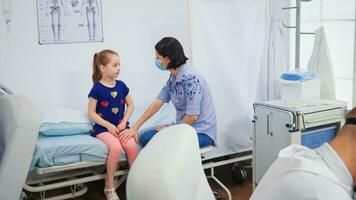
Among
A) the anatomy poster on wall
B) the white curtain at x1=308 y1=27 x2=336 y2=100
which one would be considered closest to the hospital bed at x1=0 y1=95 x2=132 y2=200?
the anatomy poster on wall

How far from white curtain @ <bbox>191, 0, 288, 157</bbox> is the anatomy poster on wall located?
808mm

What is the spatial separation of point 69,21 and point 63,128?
0.92 metres

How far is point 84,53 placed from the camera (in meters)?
3.33

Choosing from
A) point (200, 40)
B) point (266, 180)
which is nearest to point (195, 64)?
point (200, 40)

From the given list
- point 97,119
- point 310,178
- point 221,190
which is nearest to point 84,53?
point 97,119

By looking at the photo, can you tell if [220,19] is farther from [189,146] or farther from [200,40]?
[189,146]

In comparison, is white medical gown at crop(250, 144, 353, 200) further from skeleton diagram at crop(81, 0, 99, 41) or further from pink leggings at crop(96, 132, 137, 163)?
skeleton diagram at crop(81, 0, 99, 41)

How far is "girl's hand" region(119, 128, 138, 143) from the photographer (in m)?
2.78

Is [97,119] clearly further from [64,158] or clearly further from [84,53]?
[84,53]

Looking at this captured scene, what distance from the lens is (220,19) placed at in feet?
10.6

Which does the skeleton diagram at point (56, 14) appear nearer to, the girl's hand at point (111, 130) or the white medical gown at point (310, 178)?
the girl's hand at point (111, 130)

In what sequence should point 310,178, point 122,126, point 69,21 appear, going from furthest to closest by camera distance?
point 69,21 < point 122,126 < point 310,178

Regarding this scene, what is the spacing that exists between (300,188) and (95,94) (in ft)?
6.99

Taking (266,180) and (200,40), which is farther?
(200,40)
